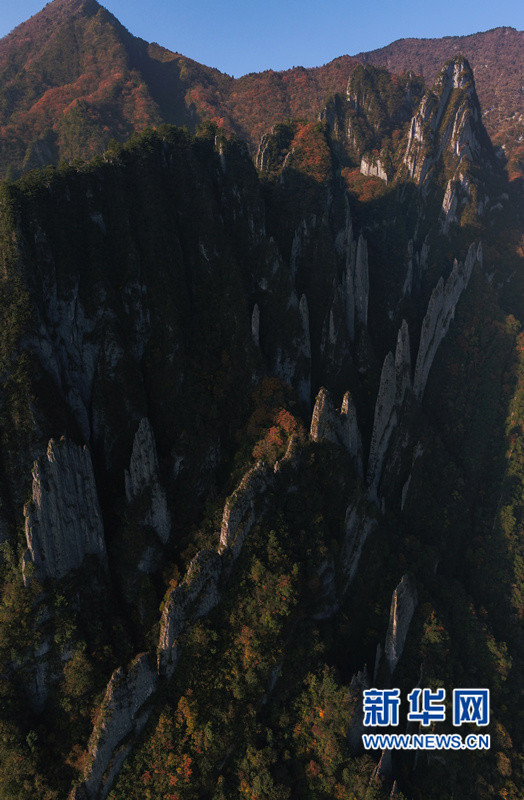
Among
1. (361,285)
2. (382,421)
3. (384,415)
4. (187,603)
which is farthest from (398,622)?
(361,285)

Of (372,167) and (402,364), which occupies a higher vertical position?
(372,167)

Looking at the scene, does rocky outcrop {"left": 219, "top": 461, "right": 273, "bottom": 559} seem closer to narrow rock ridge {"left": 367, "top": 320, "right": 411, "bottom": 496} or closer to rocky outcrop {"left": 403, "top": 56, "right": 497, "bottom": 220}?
narrow rock ridge {"left": 367, "top": 320, "right": 411, "bottom": 496}

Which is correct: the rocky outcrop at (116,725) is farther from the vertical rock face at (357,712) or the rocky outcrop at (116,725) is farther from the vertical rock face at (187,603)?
the vertical rock face at (357,712)

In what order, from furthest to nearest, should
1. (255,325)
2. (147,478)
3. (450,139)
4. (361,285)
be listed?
(450,139)
(361,285)
(255,325)
(147,478)

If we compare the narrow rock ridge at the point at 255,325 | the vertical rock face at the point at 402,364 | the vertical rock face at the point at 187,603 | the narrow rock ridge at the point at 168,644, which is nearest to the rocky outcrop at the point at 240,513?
the narrow rock ridge at the point at 168,644

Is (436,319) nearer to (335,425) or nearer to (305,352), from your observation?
(305,352)

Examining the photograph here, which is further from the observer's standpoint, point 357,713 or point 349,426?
point 349,426

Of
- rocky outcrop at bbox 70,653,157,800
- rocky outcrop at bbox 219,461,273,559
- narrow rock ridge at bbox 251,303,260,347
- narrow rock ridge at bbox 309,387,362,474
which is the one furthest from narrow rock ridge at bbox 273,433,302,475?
rocky outcrop at bbox 70,653,157,800
